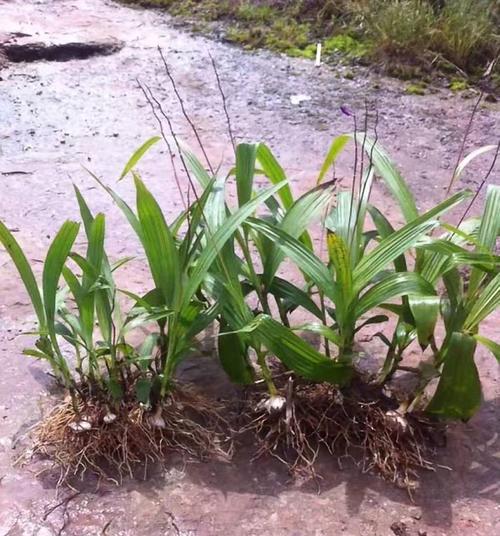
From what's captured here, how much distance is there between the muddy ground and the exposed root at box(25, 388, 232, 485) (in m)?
0.06

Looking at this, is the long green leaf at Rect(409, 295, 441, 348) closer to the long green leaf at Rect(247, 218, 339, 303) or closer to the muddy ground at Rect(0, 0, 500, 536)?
the long green leaf at Rect(247, 218, 339, 303)

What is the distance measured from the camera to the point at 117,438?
2.18m

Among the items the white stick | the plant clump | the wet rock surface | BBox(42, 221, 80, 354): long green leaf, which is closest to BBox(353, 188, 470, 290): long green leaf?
the plant clump

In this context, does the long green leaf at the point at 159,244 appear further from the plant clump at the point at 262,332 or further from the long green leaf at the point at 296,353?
the long green leaf at the point at 296,353

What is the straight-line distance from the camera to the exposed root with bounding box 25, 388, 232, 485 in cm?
217

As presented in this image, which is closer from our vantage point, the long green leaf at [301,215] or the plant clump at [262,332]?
the plant clump at [262,332]

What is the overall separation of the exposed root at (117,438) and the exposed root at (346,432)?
0.16 m

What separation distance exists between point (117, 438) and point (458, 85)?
3902 millimetres

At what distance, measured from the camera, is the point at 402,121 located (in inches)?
186

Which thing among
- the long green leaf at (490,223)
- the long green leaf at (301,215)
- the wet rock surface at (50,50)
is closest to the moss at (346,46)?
the wet rock surface at (50,50)

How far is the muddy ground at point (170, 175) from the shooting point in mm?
2068

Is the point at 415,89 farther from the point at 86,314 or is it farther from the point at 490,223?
the point at 86,314

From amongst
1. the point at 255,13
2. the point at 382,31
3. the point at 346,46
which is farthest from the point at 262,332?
the point at 255,13

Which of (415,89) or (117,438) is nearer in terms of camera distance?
(117,438)
